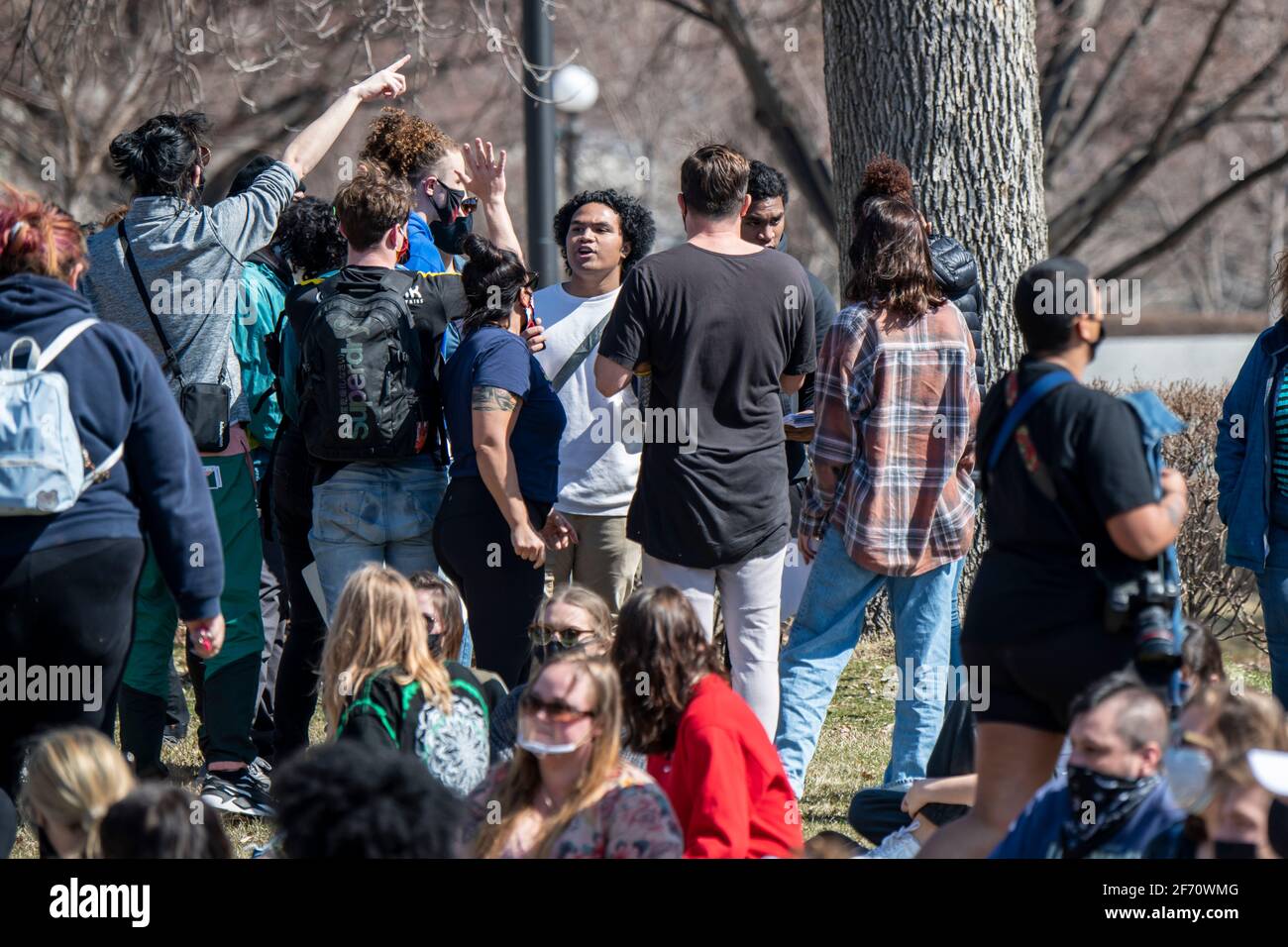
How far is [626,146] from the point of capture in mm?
20641

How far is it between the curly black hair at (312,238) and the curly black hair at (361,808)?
289 cm

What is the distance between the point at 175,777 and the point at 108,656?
2.16m

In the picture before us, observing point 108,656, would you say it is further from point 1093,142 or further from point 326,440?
point 1093,142

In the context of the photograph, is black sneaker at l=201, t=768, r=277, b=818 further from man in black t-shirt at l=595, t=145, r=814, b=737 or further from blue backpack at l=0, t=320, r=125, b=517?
blue backpack at l=0, t=320, r=125, b=517

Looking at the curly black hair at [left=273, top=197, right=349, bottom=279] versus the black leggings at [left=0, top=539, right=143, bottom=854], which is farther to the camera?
the curly black hair at [left=273, top=197, right=349, bottom=279]

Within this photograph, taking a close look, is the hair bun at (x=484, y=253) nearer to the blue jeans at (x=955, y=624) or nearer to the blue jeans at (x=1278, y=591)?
the blue jeans at (x=955, y=624)

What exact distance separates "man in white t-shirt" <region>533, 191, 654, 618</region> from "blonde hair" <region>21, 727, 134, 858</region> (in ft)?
7.88

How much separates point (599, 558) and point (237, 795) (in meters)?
1.37

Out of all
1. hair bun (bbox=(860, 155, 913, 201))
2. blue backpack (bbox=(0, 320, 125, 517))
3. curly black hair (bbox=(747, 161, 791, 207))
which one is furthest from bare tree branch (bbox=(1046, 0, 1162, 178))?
blue backpack (bbox=(0, 320, 125, 517))

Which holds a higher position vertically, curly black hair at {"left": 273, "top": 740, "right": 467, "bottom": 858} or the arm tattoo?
the arm tattoo

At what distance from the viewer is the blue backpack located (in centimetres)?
358

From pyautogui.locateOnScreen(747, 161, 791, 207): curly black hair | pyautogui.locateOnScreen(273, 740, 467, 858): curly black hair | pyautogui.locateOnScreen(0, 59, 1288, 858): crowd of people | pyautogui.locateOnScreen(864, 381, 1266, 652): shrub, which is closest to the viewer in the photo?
pyautogui.locateOnScreen(273, 740, 467, 858): curly black hair

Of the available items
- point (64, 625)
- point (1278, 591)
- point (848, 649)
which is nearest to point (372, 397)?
point (64, 625)

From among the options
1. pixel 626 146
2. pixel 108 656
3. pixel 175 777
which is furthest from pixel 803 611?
pixel 626 146
